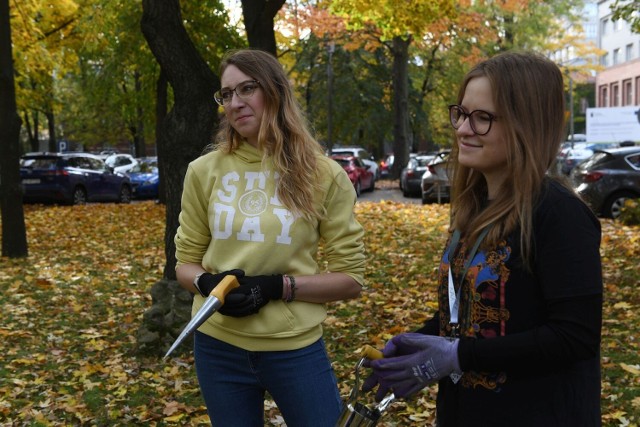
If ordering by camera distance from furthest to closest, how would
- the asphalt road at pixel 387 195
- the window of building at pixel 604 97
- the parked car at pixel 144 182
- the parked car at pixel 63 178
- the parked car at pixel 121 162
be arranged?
the window of building at pixel 604 97, the parked car at pixel 121 162, the parked car at pixel 144 182, the asphalt road at pixel 387 195, the parked car at pixel 63 178

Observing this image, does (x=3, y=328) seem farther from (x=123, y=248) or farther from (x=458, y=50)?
(x=458, y=50)

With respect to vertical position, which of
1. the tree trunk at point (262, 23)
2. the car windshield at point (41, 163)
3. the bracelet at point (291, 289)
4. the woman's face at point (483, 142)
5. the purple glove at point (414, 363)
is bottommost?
the car windshield at point (41, 163)

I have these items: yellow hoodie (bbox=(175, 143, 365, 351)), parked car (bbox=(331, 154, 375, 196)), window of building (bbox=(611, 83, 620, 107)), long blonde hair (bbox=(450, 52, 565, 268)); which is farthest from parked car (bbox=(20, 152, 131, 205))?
window of building (bbox=(611, 83, 620, 107))

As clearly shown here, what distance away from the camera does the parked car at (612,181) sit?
16.1 m

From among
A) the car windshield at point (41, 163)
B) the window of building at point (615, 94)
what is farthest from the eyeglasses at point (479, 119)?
the window of building at point (615, 94)

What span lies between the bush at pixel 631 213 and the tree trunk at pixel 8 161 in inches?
404

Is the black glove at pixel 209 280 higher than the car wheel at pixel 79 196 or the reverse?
higher

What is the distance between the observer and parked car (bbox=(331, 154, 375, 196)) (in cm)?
2914

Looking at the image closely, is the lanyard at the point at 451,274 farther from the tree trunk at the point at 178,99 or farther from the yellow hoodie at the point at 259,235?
the tree trunk at the point at 178,99

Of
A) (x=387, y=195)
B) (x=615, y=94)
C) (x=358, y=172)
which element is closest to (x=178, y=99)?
(x=358, y=172)

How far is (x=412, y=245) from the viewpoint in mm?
12258

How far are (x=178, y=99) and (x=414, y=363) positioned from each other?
5263 millimetres

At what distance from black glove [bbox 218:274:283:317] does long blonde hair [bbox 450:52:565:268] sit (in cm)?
74

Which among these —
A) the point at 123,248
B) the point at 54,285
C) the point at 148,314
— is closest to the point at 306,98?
the point at 123,248
